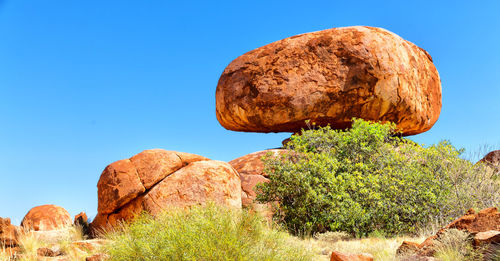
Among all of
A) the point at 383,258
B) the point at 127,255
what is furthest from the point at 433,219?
the point at 127,255

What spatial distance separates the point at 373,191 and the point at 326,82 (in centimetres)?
628

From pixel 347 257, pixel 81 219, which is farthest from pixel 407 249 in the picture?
pixel 81 219

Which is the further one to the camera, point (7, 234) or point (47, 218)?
point (47, 218)

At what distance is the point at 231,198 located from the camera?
11.3m

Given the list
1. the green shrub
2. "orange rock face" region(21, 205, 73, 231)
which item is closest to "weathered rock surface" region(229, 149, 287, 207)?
the green shrub

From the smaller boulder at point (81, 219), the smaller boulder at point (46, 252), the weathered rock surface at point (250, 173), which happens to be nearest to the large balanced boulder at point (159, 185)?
the weathered rock surface at point (250, 173)

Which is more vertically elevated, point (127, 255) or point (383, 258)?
point (127, 255)

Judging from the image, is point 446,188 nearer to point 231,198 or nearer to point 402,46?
point 231,198

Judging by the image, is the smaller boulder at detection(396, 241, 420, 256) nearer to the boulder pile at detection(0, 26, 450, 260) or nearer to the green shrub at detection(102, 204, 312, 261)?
the green shrub at detection(102, 204, 312, 261)

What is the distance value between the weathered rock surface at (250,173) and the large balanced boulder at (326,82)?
1945 millimetres

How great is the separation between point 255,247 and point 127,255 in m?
1.89

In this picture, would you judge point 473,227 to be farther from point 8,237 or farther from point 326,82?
Answer: point 326,82

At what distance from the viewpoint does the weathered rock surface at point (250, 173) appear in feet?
42.3

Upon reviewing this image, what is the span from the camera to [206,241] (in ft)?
18.2
